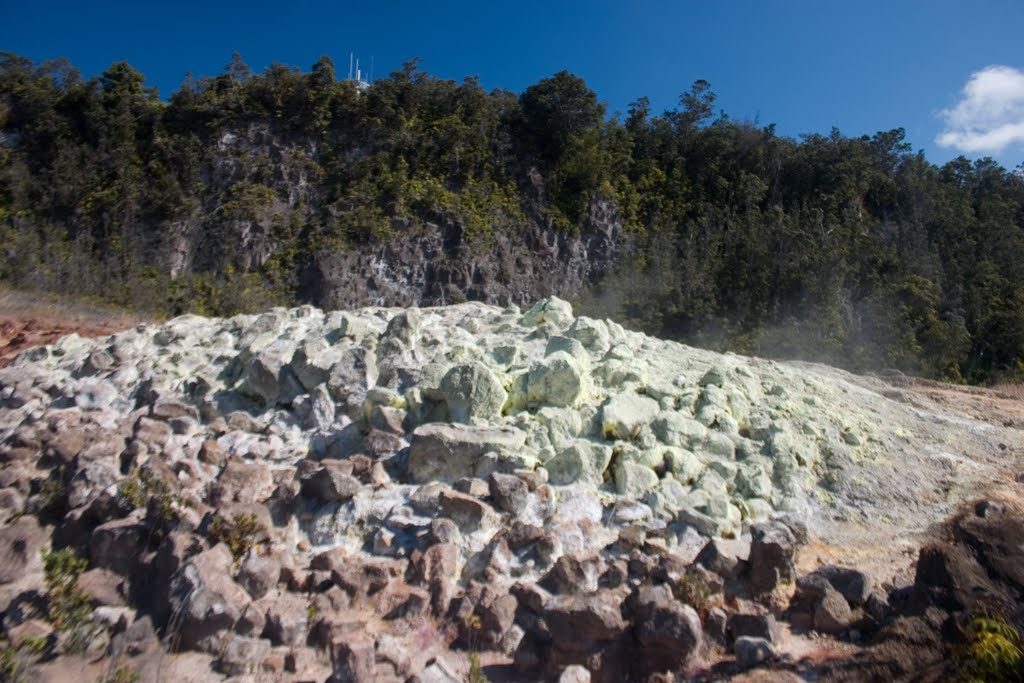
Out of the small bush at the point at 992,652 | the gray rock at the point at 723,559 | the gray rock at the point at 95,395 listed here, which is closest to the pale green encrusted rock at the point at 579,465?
the gray rock at the point at 723,559

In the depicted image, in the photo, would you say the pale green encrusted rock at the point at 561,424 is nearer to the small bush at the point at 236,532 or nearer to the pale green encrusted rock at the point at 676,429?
the pale green encrusted rock at the point at 676,429

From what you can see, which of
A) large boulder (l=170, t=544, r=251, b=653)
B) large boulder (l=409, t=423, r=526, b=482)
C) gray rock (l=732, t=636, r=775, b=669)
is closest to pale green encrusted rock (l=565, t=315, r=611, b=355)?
large boulder (l=409, t=423, r=526, b=482)

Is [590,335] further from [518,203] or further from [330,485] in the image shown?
[518,203]

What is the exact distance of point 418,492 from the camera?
558 cm

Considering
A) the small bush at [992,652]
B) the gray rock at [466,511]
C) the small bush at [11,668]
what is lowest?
the small bush at [11,668]

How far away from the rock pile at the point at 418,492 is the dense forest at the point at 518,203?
8.02 m

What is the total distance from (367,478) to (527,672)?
2.21 metres

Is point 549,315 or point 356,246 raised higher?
point 356,246

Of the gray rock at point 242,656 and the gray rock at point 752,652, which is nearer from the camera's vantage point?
the gray rock at point 752,652

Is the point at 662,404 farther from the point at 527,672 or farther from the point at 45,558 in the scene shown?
the point at 45,558

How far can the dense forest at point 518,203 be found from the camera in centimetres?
1620

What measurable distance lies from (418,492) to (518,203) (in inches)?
594

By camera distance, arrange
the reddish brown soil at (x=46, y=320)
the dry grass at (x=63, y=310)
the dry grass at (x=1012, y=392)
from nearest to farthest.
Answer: the dry grass at (x=1012, y=392) < the reddish brown soil at (x=46, y=320) < the dry grass at (x=63, y=310)

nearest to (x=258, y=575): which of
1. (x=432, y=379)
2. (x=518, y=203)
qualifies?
(x=432, y=379)
